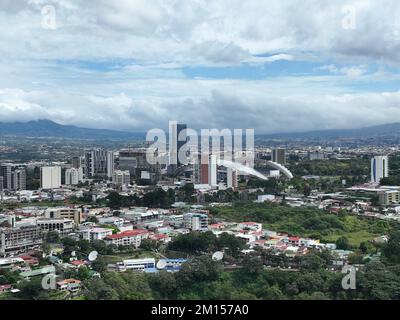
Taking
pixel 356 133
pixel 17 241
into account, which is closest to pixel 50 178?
pixel 17 241

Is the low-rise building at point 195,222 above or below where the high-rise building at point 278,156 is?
below

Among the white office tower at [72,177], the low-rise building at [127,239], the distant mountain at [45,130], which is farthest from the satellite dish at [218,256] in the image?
the distant mountain at [45,130]

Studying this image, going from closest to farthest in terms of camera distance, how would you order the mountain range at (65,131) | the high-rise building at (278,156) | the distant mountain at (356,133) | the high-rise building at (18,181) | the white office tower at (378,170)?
the white office tower at (378,170), the high-rise building at (18,181), the high-rise building at (278,156), the distant mountain at (356,133), the mountain range at (65,131)

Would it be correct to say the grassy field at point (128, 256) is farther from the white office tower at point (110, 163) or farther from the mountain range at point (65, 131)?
the mountain range at point (65, 131)

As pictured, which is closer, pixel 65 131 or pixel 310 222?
pixel 310 222

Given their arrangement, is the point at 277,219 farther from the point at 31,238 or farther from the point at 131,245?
the point at 31,238

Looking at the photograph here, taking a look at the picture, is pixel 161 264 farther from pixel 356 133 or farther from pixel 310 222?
pixel 356 133
